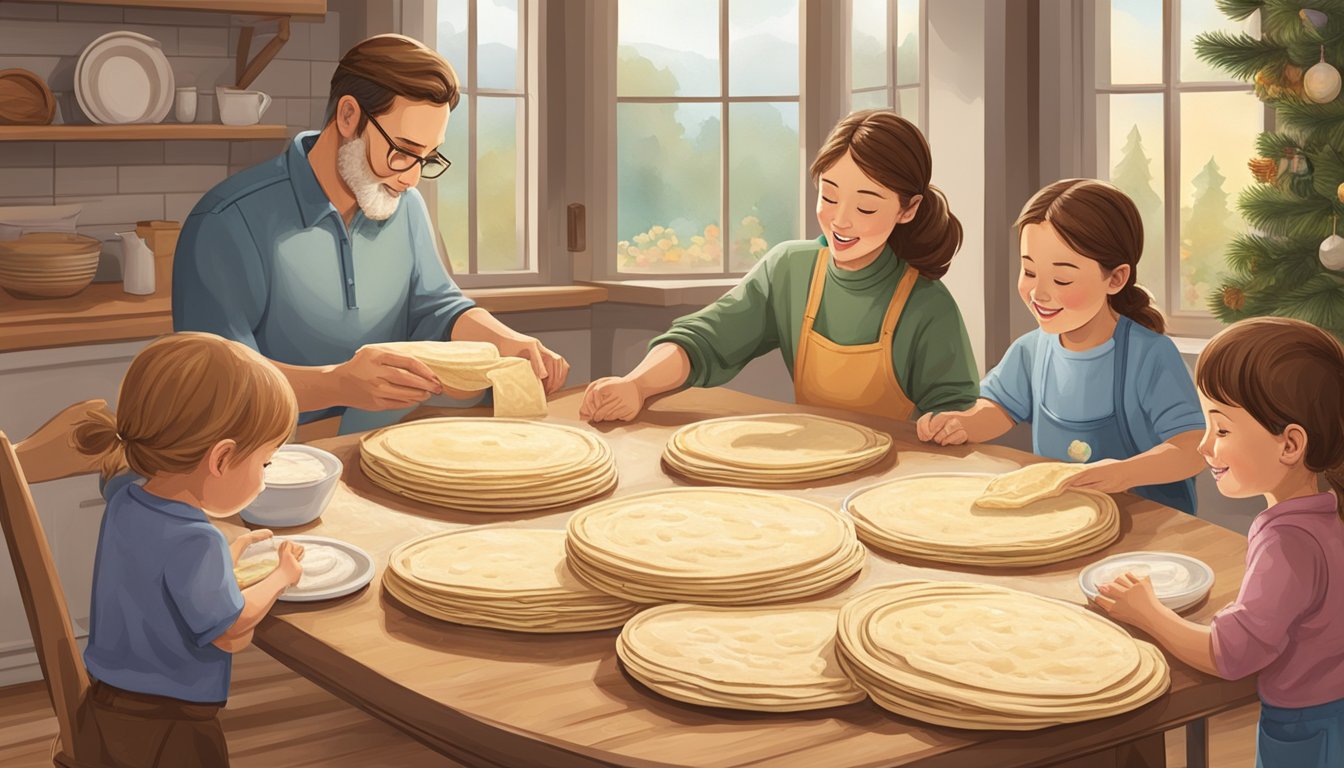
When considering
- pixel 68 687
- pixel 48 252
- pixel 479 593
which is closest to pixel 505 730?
pixel 479 593

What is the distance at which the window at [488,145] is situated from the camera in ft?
14.5

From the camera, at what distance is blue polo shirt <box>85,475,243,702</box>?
158cm

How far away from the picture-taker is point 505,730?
1347 mm

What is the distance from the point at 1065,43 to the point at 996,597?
109 inches

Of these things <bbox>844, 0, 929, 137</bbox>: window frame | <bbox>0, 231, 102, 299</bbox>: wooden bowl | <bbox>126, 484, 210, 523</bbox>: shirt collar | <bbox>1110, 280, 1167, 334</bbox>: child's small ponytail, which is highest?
<bbox>844, 0, 929, 137</bbox>: window frame

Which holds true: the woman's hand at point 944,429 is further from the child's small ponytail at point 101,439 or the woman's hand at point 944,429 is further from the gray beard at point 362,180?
the child's small ponytail at point 101,439

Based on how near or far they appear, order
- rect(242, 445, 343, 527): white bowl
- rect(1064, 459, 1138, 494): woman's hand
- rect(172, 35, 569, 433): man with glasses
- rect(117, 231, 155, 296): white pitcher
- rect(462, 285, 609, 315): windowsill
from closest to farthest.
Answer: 1. rect(242, 445, 343, 527): white bowl
2. rect(1064, 459, 1138, 494): woman's hand
3. rect(172, 35, 569, 433): man with glasses
4. rect(117, 231, 155, 296): white pitcher
5. rect(462, 285, 609, 315): windowsill

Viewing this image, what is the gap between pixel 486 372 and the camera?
8.07 ft

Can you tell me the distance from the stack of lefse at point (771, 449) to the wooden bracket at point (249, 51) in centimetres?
223

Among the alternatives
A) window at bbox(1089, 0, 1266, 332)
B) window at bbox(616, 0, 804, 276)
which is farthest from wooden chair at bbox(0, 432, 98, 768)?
window at bbox(1089, 0, 1266, 332)

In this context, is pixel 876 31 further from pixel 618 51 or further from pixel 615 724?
pixel 615 724

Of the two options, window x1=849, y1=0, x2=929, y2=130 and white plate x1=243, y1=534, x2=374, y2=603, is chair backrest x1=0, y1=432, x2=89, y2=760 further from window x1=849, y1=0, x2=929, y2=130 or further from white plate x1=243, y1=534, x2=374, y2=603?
window x1=849, y1=0, x2=929, y2=130

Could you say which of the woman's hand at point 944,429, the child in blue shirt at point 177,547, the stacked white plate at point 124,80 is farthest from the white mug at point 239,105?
the child in blue shirt at point 177,547

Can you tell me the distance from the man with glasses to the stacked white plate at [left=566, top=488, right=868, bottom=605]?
0.68m
